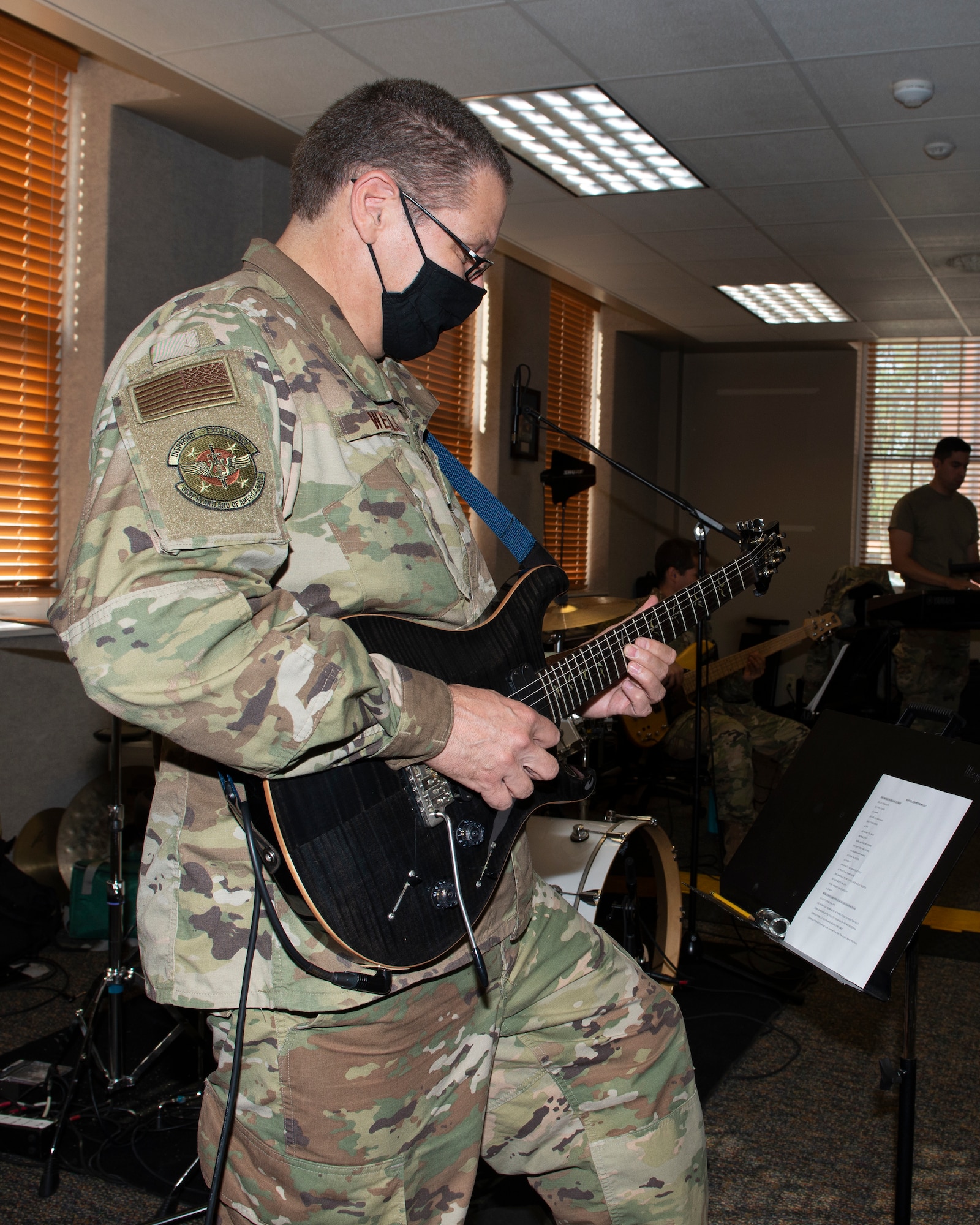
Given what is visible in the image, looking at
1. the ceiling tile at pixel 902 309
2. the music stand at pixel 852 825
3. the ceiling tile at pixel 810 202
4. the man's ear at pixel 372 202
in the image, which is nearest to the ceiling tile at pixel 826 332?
the ceiling tile at pixel 902 309

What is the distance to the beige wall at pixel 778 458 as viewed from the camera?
28.2 feet

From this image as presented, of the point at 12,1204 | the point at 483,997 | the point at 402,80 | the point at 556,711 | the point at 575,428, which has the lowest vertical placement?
the point at 12,1204

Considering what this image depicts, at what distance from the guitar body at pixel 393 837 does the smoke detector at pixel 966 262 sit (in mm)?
5381

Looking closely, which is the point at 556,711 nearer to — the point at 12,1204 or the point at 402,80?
the point at 402,80

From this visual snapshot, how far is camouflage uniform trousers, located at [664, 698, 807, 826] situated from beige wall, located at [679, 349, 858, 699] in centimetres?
410

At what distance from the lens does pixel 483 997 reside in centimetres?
130

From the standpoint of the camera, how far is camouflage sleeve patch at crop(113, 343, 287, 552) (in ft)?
3.09

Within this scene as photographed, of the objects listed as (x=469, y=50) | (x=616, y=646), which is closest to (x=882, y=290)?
(x=469, y=50)

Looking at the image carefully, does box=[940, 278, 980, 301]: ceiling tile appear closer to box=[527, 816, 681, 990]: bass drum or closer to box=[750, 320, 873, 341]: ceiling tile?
box=[750, 320, 873, 341]: ceiling tile

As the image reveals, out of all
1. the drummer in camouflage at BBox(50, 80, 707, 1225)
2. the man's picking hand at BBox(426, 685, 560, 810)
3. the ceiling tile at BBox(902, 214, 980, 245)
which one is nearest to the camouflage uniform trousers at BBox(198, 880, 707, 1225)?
the drummer in camouflage at BBox(50, 80, 707, 1225)

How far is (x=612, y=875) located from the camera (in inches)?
125

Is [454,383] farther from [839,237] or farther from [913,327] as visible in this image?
[913,327]

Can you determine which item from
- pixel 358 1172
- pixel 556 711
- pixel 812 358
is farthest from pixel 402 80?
pixel 812 358

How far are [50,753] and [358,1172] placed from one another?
304cm
